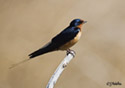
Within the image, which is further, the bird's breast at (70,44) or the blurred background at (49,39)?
the blurred background at (49,39)

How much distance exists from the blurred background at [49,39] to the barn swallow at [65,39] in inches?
2.5

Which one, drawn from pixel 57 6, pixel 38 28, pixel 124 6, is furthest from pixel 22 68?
pixel 124 6

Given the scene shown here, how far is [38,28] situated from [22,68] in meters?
0.16

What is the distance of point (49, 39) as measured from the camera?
4.00 feet

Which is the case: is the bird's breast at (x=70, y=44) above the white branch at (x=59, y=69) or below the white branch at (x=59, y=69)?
above

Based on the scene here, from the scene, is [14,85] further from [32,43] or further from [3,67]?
[32,43]

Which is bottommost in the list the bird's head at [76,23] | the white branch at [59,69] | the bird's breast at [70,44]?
the white branch at [59,69]

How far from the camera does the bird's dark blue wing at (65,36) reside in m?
1.16

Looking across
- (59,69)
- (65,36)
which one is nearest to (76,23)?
(65,36)

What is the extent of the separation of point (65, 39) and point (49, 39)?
2.9 inches

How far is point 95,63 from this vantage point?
4.44 ft

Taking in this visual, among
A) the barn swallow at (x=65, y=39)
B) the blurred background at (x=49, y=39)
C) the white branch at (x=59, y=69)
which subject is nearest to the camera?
the white branch at (x=59, y=69)

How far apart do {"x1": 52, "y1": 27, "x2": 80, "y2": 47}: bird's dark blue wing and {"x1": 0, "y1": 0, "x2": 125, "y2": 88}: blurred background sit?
6cm

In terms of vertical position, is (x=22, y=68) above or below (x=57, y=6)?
below
